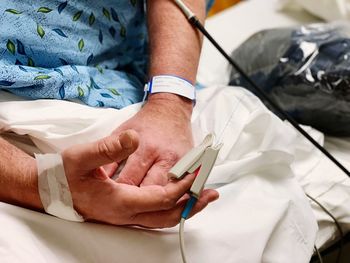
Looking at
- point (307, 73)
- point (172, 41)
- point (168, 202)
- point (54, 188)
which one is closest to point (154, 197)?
point (168, 202)

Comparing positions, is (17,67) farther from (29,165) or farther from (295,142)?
(295,142)

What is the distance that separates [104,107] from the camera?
33.2 inches

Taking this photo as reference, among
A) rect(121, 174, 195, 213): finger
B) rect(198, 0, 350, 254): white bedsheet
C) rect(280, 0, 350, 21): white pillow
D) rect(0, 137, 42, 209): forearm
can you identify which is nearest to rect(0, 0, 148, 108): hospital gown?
rect(0, 137, 42, 209): forearm

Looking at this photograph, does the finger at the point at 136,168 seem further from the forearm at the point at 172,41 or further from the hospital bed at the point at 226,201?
the forearm at the point at 172,41

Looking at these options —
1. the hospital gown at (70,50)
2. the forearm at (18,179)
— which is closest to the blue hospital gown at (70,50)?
the hospital gown at (70,50)

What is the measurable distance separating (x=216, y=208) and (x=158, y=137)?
149 mm

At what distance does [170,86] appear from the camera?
2.89ft

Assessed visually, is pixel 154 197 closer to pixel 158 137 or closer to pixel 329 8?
pixel 158 137

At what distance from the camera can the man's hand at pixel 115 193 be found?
58cm

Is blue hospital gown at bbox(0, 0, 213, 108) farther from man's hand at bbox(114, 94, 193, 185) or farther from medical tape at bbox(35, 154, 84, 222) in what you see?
medical tape at bbox(35, 154, 84, 222)

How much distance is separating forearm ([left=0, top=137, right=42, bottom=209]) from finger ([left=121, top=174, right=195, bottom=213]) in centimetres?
13

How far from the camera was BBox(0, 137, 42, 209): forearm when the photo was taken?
658mm

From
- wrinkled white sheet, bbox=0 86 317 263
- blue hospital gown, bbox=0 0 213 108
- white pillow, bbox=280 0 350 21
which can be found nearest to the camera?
wrinkled white sheet, bbox=0 86 317 263

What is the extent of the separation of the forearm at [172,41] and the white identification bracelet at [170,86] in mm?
15
